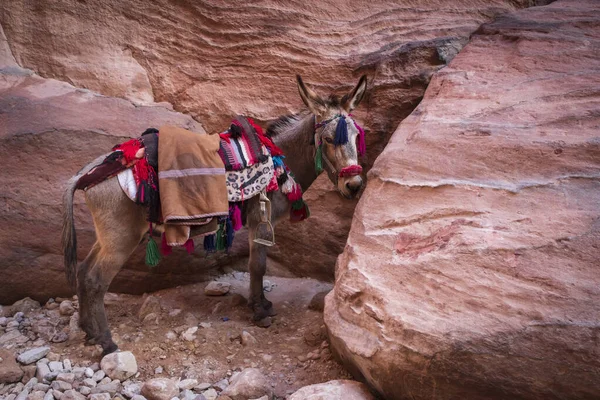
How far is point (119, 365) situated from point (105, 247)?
34.0 inches

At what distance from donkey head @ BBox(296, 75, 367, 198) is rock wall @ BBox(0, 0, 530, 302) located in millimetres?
983

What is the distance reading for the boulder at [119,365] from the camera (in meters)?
3.51

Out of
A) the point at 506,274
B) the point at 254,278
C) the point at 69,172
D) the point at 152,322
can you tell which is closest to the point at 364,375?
the point at 506,274

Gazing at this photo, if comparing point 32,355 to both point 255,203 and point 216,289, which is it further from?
point 255,203

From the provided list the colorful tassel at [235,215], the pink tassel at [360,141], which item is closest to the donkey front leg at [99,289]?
the colorful tassel at [235,215]

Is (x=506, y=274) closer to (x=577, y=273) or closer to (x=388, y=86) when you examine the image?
(x=577, y=273)

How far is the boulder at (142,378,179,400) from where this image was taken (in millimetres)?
3219

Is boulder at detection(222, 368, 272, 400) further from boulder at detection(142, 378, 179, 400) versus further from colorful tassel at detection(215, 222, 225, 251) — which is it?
colorful tassel at detection(215, 222, 225, 251)

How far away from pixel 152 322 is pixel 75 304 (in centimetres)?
78

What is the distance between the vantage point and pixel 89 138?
15.6 feet

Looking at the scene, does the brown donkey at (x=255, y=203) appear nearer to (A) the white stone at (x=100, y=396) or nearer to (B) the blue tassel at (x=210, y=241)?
(B) the blue tassel at (x=210, y=241)

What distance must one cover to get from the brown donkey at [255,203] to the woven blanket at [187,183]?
33 cm

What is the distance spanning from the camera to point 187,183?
373 centimetres

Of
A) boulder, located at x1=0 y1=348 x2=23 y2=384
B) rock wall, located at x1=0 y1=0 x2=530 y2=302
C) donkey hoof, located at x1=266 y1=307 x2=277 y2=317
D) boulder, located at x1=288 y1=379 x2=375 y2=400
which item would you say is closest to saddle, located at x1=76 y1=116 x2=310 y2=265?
donkey hoof, located at x1=266 y1=307 x2=277 y2=317
